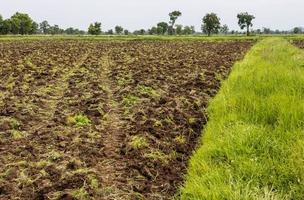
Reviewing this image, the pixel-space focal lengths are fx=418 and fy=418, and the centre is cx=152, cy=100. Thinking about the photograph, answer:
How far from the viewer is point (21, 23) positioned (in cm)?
11088

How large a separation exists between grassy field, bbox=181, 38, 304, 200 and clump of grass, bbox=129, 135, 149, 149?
0.95 meters

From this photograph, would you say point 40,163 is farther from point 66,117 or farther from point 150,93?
point 150,93

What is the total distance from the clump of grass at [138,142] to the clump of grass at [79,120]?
147cm

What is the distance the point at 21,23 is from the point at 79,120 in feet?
361

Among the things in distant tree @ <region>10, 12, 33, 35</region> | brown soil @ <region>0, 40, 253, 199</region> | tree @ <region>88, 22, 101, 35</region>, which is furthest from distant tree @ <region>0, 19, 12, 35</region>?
brown soil @ <region>0, 40, 253, 199</region>

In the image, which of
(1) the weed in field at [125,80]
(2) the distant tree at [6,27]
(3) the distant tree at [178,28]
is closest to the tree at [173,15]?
(3) the distant tree at [178,28]

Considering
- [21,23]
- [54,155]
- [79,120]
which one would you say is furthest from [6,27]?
[54,155]

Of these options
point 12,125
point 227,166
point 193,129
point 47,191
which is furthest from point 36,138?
point 227,166

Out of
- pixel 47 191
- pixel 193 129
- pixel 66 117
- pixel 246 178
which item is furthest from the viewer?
pixel 66 117

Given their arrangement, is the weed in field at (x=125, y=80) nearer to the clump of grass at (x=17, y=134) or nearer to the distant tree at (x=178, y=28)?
the clump of grass at (x=17, y=134)

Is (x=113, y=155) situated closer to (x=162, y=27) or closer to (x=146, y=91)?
(x=146, y=91)

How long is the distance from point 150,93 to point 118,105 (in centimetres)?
168

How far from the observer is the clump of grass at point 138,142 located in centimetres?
637

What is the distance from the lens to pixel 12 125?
769cm
